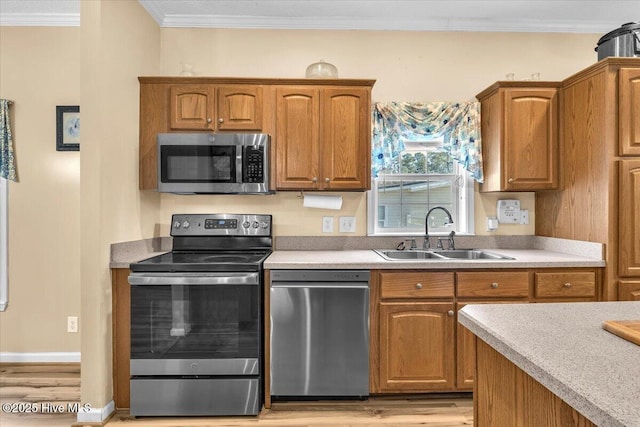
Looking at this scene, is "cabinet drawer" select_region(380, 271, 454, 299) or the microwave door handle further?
the microwave door handle

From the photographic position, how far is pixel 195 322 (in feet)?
7.45

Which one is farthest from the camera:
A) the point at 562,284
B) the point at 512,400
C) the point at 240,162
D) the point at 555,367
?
the point at 240,162

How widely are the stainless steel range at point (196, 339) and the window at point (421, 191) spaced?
130 centimetres

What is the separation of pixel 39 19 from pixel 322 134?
7.83ft

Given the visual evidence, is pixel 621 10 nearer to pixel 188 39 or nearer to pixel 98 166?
pixel 188 39

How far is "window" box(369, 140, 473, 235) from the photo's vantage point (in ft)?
10.3

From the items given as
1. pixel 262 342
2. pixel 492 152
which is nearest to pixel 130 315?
pixel 262 342

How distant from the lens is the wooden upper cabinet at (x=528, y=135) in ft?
9.02

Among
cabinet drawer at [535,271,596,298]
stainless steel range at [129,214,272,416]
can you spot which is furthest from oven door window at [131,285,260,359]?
cabinet drawer at [535,271,596,298]

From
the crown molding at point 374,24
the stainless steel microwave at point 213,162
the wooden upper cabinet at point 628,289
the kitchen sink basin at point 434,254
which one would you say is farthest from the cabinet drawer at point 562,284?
the crown molding at point 374,24

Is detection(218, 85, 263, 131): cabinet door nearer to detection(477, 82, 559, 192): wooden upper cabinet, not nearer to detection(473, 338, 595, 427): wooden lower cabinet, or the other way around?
detection(477, 82, 559, 192): wooden upper cabinet

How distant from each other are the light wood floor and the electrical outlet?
456 millimetres

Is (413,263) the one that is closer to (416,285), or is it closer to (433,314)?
(416,285)

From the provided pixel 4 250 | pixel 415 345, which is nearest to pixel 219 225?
pixel 415 345
